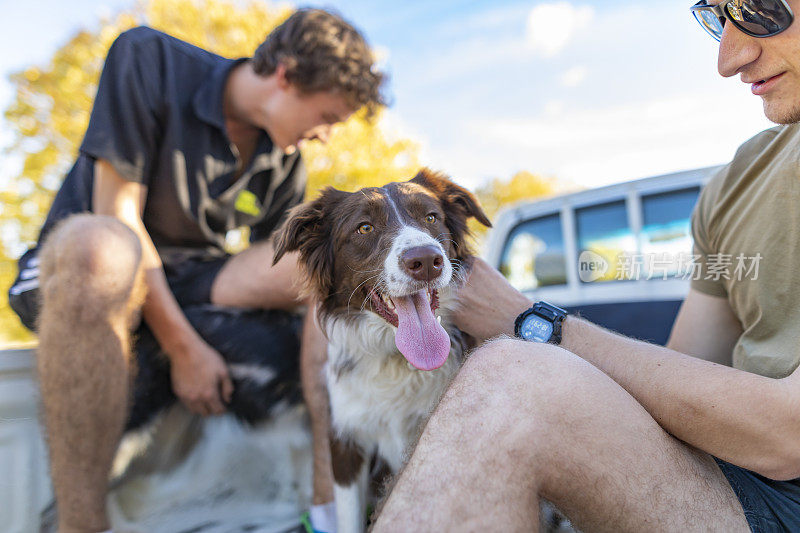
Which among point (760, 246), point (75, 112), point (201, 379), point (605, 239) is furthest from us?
point (75, 112)

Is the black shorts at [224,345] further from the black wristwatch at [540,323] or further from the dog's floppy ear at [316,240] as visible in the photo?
the black wristwatch at [540,323]

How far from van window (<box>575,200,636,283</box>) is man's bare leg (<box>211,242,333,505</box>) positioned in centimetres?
305

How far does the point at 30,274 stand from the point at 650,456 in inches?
104

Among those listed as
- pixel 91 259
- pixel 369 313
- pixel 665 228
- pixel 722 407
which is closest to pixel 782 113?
pixel 722 407

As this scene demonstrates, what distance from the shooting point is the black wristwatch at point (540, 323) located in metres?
1.72

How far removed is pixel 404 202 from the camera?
224cm

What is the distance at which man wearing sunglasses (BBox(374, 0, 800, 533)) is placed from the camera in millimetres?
1173

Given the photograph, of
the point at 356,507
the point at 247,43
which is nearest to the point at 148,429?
the point at 356,507

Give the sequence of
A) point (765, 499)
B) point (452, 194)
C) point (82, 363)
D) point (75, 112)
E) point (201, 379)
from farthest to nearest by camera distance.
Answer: point (75, 112), point (201, 379), point (452, 194), point (82, 363), point (765, 499)

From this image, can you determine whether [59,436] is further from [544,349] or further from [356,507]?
[544,349]

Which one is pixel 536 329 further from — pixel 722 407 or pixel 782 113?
pixel 782 113

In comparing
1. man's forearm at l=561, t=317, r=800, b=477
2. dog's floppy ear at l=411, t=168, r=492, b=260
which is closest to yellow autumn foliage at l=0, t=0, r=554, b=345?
dog's floppy ear at l=411, t=168, r=492, b=260

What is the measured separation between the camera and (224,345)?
2.76m

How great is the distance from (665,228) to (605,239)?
53 centimetres
